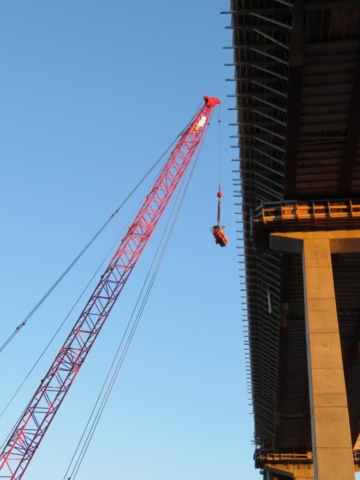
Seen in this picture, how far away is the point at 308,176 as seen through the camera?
3069 cm

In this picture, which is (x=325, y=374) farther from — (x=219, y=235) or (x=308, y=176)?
(x=219, y=235)

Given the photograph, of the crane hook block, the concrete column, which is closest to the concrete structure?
the concrete column

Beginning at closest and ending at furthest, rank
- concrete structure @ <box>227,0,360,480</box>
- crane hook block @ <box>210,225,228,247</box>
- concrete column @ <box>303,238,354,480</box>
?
concrete structure @ <box>227,0,360,480</box> < concrete column @ <box>303,238,354,480</box> < crane hook block @ <box>210,225,228,247</box>

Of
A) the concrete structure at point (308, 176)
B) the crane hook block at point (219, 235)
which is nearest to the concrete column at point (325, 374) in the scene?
the concrete structure at point (308, 176)

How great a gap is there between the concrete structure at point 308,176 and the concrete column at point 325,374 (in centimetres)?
4

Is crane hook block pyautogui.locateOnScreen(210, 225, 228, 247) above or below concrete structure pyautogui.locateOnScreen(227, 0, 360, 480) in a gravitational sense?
above

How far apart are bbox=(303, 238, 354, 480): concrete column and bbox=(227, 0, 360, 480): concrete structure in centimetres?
4

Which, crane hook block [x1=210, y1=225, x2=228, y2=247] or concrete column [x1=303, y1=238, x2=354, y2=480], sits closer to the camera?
concrete column [x1=303, y1=238, x2=354, y2=480]

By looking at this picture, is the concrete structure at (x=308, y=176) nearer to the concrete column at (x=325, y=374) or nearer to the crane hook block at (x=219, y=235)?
the concrete column at (x=325, y=374)

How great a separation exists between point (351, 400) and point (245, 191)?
1207 inches

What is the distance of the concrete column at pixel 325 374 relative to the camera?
24891 millimetres

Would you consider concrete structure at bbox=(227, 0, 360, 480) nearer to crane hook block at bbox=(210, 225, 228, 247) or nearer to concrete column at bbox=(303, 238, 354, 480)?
concrete column at bbox=(303, 238, 354, 480)

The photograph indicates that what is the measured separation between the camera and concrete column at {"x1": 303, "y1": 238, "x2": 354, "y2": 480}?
980 inches

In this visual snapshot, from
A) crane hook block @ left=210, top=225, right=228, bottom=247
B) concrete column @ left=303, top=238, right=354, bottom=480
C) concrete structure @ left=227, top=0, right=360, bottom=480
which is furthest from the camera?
crane hook block @ left=210, top=225, right=228, bottom=247
